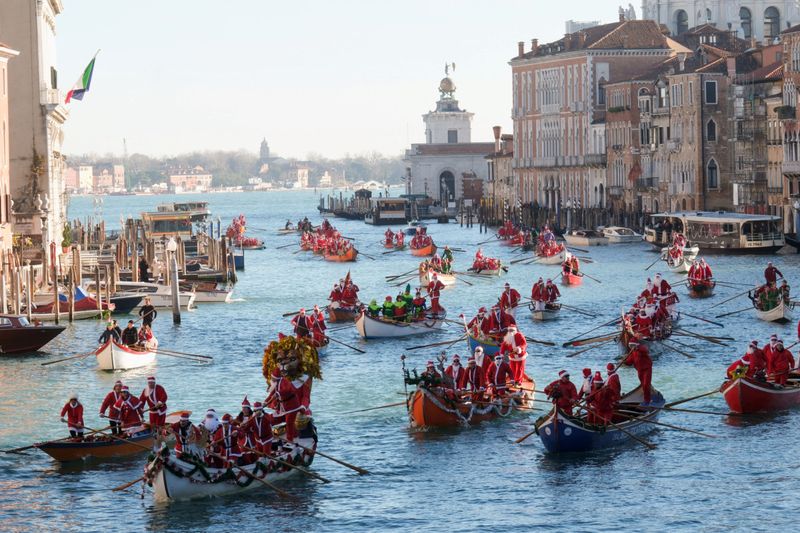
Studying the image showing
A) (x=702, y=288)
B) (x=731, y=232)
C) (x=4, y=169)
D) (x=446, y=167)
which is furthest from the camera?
(x=446, y=167)

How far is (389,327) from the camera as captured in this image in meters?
49.9

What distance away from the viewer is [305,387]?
3128cm

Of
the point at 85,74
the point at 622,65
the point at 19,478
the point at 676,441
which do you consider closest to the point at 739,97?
the point at 622,65

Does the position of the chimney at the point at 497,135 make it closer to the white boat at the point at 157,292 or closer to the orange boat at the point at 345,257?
the orange boat at the point at 345,257

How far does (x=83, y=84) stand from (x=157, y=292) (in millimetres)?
9552

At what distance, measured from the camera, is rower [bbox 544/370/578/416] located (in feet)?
102

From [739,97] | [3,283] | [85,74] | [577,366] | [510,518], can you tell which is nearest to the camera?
[510,518]

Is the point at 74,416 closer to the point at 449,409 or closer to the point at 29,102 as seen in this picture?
the point at 449,409

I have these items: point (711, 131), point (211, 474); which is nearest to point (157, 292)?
point (211, 474)

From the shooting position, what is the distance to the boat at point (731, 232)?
269 ft

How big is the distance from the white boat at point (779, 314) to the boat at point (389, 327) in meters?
10.1

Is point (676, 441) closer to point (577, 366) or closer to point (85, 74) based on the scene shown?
point (577, 366)

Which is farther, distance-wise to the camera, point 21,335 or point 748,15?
point 748,15

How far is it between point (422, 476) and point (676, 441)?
18.2 feet
